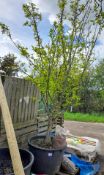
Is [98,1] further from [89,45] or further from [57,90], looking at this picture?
[57,90]

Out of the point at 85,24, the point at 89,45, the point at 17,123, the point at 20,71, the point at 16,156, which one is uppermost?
the point at 85,24

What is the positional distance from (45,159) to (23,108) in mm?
1161

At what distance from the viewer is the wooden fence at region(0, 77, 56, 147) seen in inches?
165

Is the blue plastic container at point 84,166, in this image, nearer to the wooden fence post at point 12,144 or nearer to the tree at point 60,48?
the tree at point 60,48

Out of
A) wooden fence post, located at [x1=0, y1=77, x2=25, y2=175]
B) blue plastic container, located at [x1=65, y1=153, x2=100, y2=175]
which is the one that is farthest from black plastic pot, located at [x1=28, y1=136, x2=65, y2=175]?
wooden fence post, located at [x1=0, y1=77, x2=25, y2=175]

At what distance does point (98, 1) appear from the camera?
3.28 metres

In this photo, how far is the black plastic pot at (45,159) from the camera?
154 inches

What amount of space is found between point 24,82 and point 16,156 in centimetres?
258

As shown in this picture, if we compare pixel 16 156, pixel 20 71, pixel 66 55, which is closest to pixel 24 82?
pixel 20 71

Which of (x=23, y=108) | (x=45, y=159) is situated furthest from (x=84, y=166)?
(x=23, y=108)

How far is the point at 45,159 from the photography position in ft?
12.9

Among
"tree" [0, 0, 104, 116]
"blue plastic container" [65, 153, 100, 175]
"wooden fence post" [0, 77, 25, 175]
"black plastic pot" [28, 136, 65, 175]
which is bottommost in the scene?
"blue plastic container" [65, 153, 100, 175]

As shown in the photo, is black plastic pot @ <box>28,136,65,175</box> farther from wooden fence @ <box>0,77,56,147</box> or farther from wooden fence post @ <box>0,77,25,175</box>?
wooden fence post @ <box>0,77,25,175</box>

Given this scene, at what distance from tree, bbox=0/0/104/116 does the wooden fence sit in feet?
1.12
